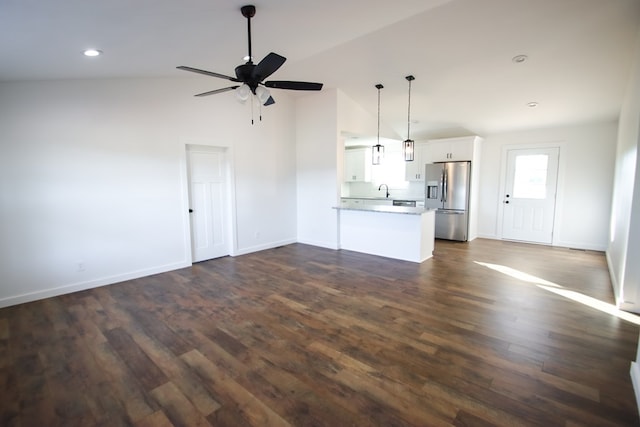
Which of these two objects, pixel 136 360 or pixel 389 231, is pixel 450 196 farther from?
pixel 136 360

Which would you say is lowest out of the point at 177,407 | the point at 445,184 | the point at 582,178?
the point at 177,407

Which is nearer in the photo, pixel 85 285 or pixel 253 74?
pixel 253 74

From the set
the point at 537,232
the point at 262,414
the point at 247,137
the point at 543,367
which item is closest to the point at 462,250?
the point at 537,232

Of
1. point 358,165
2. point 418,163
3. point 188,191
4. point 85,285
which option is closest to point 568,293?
point 418,163

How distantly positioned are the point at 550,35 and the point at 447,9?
1324mm

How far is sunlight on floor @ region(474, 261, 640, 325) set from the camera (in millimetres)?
3158

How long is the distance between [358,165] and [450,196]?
112 inches

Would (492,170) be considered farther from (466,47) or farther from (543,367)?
(543,367)

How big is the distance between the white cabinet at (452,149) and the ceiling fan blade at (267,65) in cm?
555

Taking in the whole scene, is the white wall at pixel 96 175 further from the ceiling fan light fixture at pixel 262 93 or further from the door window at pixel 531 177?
the door window at pixel 531 177

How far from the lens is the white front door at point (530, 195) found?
20.9 feet

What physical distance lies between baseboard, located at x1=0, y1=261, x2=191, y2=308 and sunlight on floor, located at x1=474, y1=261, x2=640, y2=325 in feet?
16.8

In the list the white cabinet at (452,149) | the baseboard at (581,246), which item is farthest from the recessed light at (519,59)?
the baseboard at (581,246)

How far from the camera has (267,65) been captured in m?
2.48
